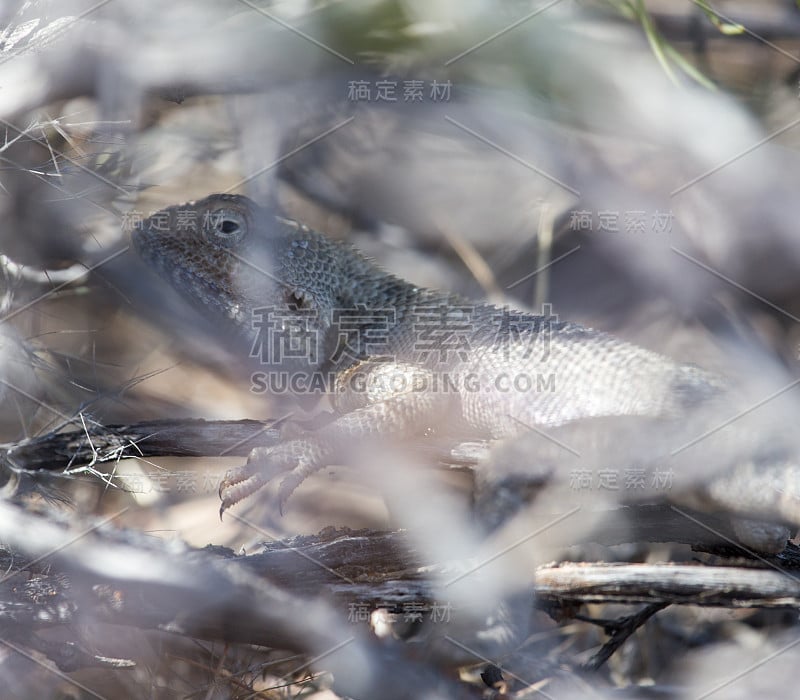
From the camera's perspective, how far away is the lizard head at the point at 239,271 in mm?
2652

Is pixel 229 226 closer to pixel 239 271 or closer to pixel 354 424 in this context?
pixel 239 271

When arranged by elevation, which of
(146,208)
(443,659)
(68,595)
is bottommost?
(443,659)

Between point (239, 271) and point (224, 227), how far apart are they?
0.16 metres

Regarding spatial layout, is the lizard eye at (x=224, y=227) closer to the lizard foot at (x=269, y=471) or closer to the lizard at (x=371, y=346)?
the lizard at (x=371, y=346)

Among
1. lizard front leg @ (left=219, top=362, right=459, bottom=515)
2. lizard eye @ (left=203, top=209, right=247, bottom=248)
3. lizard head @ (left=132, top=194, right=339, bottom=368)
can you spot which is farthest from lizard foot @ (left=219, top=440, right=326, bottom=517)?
lizard eye @ (left=203, top=209, right=247, bottom=248)

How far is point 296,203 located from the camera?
→ 12.0 feet

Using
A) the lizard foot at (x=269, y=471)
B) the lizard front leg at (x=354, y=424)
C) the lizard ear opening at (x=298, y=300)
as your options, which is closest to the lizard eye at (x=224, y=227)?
the lizard ear opening at (x=298, y=300)

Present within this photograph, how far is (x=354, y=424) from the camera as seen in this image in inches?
95.7

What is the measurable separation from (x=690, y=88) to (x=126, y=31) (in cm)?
220

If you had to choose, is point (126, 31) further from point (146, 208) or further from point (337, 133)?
point (337, 133)

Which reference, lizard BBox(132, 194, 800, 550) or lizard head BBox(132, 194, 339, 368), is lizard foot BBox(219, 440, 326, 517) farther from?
lizard head BBox(132, 194, 339, 368)

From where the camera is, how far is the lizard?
237 centimetres

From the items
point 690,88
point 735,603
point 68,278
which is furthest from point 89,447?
point 690,88

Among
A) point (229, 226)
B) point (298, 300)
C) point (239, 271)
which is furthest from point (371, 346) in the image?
point (229, 226)
